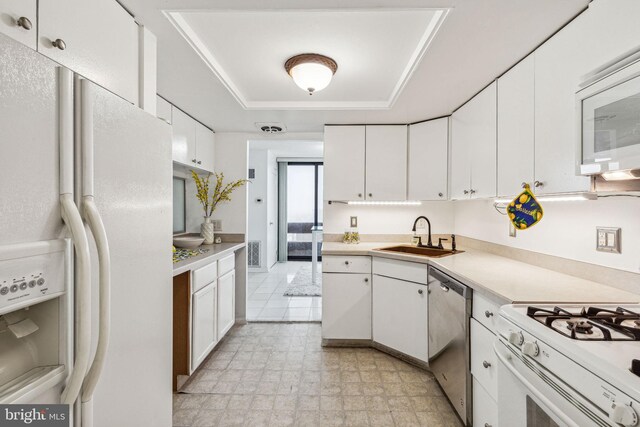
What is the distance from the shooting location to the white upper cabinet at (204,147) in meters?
2.87

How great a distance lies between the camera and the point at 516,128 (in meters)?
1.70

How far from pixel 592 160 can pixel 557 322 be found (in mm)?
596

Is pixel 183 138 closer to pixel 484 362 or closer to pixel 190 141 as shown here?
pixel 190 141

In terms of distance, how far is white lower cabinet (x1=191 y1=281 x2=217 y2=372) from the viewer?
2078 millimetres

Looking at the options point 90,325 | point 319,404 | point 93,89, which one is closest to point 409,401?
point 319,404

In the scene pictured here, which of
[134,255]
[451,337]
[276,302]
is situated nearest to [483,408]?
[451,337]

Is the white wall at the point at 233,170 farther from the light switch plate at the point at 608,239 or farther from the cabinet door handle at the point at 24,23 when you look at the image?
the light switch plate at the point at 608,239

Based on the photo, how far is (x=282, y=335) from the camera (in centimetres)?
292

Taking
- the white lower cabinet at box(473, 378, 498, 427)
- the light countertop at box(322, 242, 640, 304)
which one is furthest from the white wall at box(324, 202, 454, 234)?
the white lower cabinet at box(473, 378, 498, 427)

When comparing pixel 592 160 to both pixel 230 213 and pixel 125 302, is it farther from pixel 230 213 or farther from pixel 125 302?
pixel 230 213

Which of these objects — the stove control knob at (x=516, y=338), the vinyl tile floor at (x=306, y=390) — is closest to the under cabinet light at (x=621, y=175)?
the stove control knob at (x=516, y=338)

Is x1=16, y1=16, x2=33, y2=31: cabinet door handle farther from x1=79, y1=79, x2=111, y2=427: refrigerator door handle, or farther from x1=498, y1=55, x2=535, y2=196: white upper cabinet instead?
x1=498, y1=55, x2=535, y2=196: white upper cabinet

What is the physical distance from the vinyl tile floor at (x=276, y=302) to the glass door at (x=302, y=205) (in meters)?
1.42

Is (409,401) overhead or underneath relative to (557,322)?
underneath
